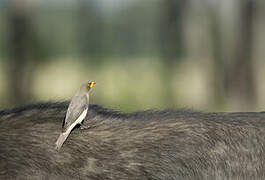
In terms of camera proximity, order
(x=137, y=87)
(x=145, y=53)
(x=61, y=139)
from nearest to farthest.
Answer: (x=61, y=139), (x=137, y=87), (x=145, y=53)

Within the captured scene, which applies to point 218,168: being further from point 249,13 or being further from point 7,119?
point 249,13

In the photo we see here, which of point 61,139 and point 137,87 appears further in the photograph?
point 137,87

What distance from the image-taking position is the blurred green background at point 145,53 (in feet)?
44.3

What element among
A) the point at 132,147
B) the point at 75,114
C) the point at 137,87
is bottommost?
the point at 137,87

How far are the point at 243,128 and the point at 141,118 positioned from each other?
66cm

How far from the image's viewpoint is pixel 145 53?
1133 inches

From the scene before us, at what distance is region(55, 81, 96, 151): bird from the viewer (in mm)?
3461

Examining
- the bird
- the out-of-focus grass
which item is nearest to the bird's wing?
the bird

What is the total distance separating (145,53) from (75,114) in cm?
2536

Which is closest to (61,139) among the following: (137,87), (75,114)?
(75,114)

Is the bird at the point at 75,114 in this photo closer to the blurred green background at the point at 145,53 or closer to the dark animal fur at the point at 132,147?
the dark animal fur at the point at 132,147

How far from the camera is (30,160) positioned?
11.1ft

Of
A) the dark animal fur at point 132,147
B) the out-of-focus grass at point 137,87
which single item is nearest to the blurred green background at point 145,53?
the out-of-focus grass at point 137,87

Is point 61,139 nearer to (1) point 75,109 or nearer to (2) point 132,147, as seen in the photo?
(1) point 75,109
